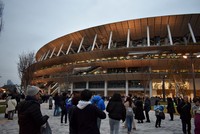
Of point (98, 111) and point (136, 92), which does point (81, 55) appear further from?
point (98, 111)

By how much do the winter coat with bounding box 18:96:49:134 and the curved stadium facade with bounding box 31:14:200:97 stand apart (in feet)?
114

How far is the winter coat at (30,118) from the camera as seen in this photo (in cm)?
342

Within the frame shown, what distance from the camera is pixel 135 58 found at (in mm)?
41750

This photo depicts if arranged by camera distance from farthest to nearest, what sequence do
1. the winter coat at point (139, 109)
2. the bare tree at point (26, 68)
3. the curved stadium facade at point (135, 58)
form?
the curved stadium facade at point (135, 58), the bare tree at point (26, 68), the winter coat at point (139, 109)

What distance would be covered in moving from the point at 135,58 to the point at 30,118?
39.4m

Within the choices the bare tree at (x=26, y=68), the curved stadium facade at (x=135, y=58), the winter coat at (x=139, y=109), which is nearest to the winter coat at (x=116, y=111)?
the winter coat at (x=139, y=109)

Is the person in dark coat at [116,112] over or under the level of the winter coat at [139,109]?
over

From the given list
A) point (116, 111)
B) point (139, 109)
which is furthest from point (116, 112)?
point (139, 109)

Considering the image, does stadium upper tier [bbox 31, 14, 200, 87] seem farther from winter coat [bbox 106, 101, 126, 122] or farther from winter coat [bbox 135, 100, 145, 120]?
winter coat [bbox 106, 101, 126, 122]

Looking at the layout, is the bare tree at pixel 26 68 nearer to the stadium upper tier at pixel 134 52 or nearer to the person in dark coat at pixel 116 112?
the stadium upper tier at pixel 134 52

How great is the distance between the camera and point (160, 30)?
46.8 metres

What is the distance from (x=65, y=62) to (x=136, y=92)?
21568mm

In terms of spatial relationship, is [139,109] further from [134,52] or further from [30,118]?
[134,52]

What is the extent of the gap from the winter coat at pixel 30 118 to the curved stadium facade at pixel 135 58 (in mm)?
34883
